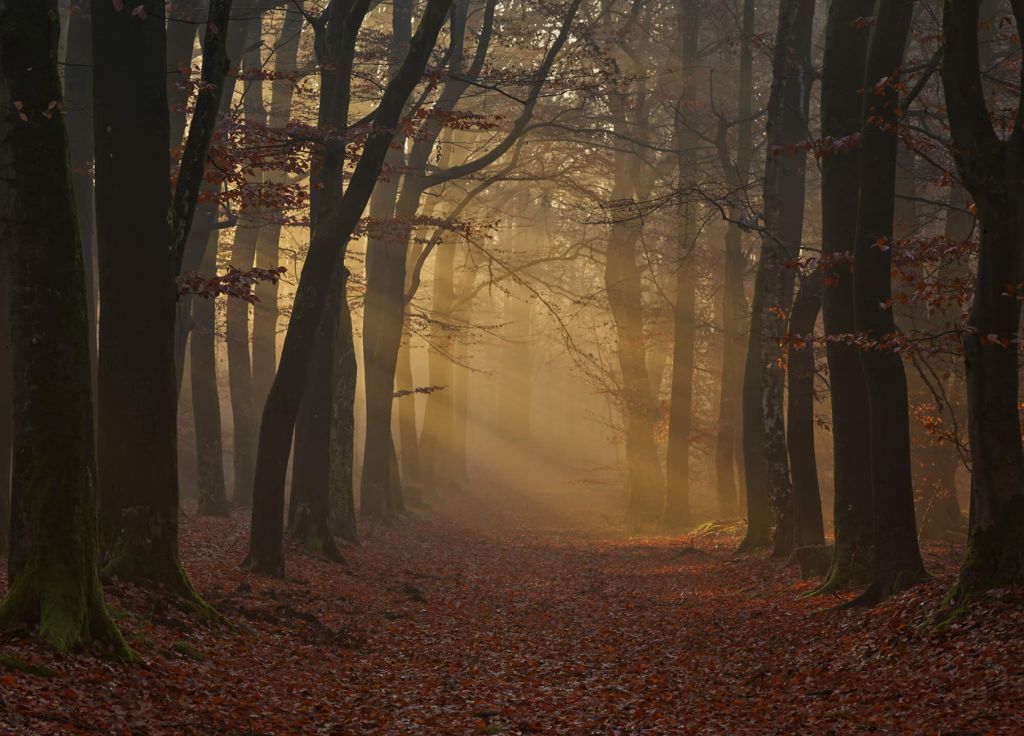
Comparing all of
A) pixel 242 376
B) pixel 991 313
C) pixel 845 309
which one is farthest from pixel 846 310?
pixel 242 376

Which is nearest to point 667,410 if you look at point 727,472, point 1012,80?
point 727,472

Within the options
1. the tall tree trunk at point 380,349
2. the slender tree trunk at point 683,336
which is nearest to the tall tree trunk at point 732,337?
the slender tree trunk at point 683,336

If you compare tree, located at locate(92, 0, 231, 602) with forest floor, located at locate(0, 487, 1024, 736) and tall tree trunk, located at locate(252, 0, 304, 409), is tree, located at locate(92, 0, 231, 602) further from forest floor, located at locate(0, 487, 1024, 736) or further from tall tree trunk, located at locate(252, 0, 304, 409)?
tall tree trunk, located at locate(252, 0, 304, 409)

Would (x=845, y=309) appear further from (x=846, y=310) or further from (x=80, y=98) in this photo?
(x=80, y=98)

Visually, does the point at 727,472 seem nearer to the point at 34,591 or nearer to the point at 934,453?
the point at 934,453

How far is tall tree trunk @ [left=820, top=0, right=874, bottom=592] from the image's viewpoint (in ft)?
42.8

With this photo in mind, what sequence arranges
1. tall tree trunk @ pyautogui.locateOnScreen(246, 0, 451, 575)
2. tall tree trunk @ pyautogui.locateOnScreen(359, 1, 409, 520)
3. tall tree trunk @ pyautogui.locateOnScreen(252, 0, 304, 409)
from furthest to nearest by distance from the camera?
tall tree trunk @ pyautogui.locateOnScreen(252, 0, 304, 409) < tall tree trunk @ pyautogui.locateOnScreen(359, 1, 409, 520) < tall tree trunk @ pyautogui.locateOnScreen(246, 0, 451, 575)

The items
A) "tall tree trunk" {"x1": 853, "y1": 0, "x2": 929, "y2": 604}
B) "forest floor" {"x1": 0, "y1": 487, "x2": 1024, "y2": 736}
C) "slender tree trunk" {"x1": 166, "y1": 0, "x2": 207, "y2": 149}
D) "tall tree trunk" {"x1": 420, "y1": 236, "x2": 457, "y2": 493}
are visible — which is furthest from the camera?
"tall tree trunk" {"x1": 420, "y1": 236, "x2": 457, "y2": 493}

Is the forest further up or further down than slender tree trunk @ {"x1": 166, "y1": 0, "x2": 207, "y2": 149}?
further down

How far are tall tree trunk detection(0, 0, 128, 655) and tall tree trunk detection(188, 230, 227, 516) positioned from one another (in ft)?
48.2

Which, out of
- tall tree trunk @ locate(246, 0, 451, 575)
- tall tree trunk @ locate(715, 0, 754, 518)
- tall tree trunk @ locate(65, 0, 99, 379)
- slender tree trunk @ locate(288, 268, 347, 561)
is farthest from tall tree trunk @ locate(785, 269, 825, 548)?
tall tree trunk @ locate(65, 0, 99, 379)

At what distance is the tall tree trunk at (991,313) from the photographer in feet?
30.1

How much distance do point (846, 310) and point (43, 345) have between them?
31.4ft

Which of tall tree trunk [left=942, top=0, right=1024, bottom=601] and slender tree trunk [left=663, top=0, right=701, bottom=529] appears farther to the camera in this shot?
slender tree trunk [left=663, top=0, right=701, bottom=529]
